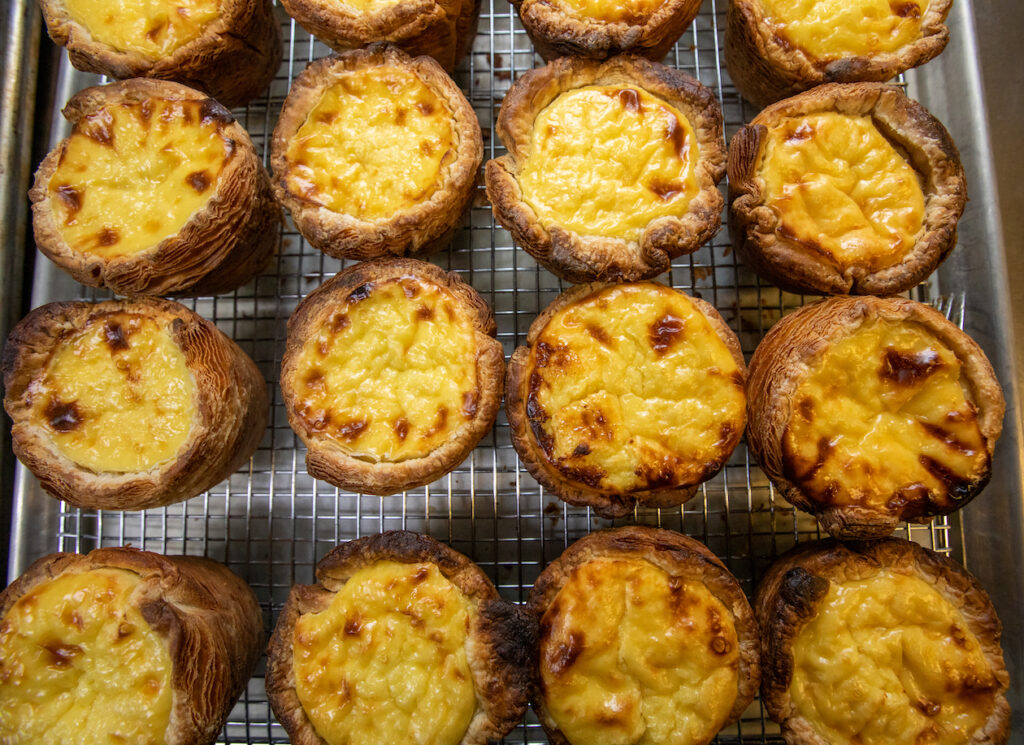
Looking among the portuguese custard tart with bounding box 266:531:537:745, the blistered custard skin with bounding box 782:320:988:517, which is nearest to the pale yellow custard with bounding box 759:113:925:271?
the blistered custard skin with bounding box 782:320:988:517

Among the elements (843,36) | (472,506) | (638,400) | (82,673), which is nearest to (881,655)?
(638,400)

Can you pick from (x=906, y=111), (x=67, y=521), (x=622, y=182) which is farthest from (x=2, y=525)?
(x=906, y=111)

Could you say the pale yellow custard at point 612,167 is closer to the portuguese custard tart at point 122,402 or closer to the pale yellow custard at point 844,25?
the pale yellow custard at point 844,25

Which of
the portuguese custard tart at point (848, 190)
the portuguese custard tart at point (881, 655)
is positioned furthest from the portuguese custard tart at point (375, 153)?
the portuguese custard tart at point (881, 655)

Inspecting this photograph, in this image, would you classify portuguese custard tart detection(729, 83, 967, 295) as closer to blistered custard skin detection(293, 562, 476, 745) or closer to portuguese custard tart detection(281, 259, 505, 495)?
portuguese custard tart detection(281, 259, 505, 495)

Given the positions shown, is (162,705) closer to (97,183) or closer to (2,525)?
(2,525)

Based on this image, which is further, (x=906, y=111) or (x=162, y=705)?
(x=906, y=111)

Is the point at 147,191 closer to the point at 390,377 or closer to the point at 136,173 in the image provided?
the point at 136,173
